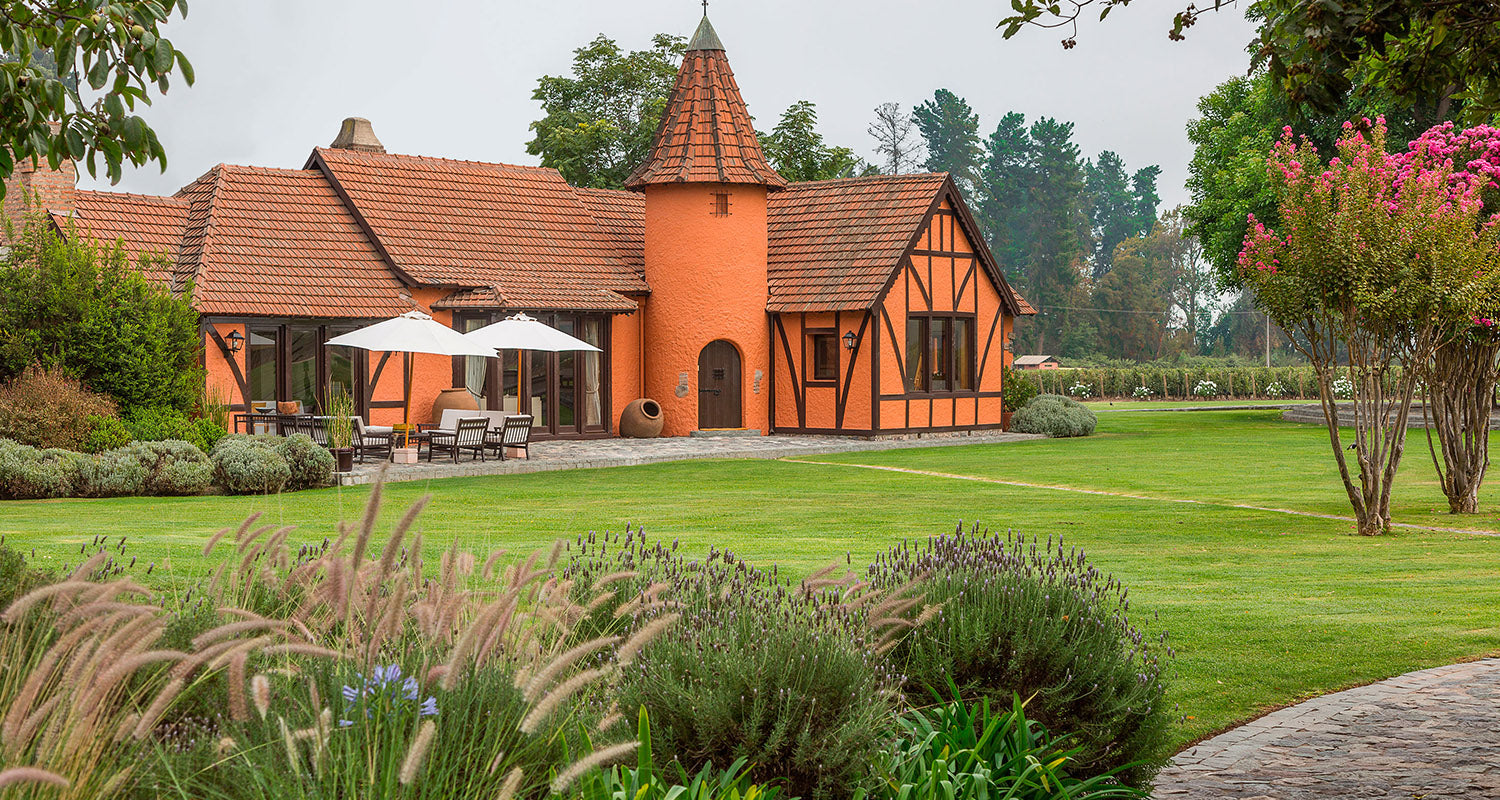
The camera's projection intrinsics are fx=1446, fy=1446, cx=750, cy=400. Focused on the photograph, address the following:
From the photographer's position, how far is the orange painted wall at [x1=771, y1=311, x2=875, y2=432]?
28500 mm

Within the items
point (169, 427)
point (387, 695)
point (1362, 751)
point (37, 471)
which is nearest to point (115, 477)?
point (37, 471)

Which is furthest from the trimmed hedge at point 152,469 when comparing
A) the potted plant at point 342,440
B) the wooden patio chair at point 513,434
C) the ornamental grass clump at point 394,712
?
the ornamental grass clump at point 394,712

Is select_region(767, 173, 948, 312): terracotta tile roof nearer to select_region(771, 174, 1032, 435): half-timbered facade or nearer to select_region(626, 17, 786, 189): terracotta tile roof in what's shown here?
select_region(771, 174, 1032, 435): half-timbered facade

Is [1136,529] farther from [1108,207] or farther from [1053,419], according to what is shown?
[1108,207]

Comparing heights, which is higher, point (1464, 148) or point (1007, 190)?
point (1007, 190)

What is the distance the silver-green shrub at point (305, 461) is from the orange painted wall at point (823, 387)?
12285 mm

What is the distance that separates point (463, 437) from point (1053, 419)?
46.3 feet

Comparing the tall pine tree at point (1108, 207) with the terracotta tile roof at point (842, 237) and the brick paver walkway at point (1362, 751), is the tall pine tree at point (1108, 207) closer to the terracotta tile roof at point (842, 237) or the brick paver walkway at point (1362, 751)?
the terracotta tile roof at point (842, 237)

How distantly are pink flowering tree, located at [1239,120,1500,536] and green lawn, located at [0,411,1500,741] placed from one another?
1.44 m

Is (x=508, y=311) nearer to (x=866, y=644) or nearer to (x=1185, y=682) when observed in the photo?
(x=1185, y=682)

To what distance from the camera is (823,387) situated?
95.3 feet

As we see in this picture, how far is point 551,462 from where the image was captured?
21500mm

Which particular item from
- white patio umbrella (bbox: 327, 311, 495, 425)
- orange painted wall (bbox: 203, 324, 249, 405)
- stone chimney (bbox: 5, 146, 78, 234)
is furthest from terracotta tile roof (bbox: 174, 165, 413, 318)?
white patio umbrella (bbox: 327, 311, 495, 425)

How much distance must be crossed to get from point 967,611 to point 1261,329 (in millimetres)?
88220
